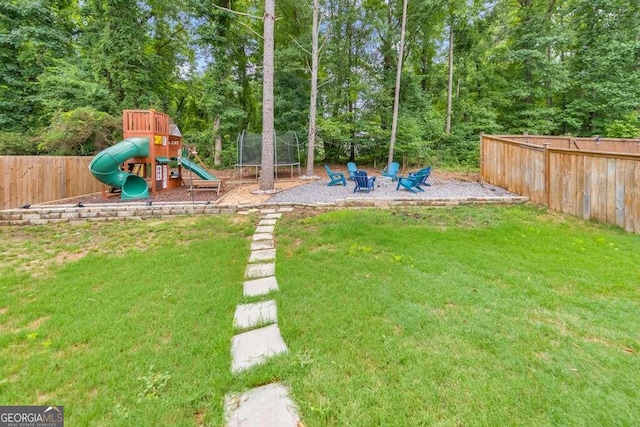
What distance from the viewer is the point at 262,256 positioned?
420cm

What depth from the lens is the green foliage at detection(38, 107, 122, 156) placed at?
10.1 m

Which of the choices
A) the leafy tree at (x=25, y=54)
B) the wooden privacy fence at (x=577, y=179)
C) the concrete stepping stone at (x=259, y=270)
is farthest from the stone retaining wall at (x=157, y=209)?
the leafy tree at (x=25, y=54)

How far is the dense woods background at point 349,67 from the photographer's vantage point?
12500 mm

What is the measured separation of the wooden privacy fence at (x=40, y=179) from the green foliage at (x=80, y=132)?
208cm

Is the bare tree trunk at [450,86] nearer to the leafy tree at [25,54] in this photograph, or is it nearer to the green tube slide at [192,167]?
the green tube slide at [192,167]

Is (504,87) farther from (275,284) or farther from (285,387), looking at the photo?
(285,387)

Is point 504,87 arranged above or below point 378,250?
above

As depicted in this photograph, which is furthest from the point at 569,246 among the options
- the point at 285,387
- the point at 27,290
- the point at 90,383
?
the point at 27,290

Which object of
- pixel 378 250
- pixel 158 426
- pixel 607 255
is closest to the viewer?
pixel 158 426

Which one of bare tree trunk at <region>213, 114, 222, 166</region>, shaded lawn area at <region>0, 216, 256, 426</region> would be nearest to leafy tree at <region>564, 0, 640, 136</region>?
bare tree trunk at <region>213, 114, 222, 166</region>

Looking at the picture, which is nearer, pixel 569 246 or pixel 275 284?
pixel 275 284

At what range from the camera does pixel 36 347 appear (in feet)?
7.43

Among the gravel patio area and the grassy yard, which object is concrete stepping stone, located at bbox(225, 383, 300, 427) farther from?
the gravel patio area

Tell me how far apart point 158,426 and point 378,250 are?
3197 millimetres
